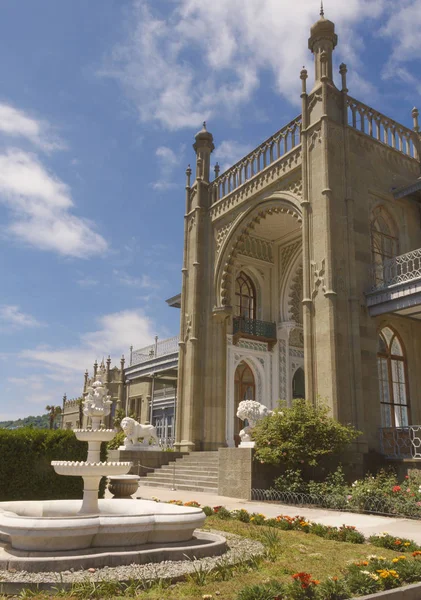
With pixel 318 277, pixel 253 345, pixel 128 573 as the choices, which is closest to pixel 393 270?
pixel 318 277

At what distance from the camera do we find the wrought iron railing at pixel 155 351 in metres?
25.2

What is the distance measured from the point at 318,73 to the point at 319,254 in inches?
221

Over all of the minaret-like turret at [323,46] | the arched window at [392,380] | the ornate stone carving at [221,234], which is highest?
the minaret-like turret at [323,46]

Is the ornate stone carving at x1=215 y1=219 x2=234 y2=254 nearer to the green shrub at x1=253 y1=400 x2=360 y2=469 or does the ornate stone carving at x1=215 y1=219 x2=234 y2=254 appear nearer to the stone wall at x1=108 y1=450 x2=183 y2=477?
the stone wall at x1=108 y1=450 x2=183 y2=477

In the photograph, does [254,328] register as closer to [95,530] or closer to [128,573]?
[95,530]

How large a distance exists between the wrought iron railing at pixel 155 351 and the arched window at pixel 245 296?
3549 mm

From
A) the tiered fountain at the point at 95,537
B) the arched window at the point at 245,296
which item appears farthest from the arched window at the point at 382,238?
the tiered fountain at the point at 95,537

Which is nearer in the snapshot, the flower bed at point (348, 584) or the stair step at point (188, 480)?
the flower bed at point (348, 584)

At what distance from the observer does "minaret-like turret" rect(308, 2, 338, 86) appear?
52.0 feet

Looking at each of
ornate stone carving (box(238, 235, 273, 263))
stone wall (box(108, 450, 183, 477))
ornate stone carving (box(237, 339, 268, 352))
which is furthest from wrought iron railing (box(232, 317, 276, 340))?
stone wall (box(108, 450, 183, 477))

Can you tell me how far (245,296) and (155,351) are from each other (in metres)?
6.79

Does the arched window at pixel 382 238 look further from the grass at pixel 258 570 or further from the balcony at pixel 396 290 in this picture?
the grass at pixel 258 570

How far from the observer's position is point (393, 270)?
51.9 ft

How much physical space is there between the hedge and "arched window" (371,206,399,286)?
1010 cm
